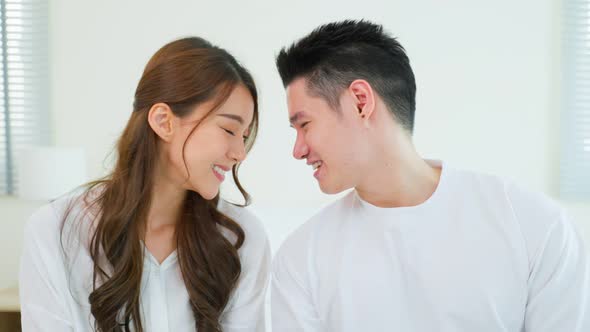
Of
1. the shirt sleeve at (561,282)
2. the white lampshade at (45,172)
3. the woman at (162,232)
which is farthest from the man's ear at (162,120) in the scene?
the white lampshade at (45,172)

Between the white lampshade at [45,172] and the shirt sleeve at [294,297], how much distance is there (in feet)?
6.09

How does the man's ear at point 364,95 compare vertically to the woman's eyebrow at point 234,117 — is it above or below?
above

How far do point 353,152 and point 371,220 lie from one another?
0.66ft

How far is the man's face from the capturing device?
1557 mm

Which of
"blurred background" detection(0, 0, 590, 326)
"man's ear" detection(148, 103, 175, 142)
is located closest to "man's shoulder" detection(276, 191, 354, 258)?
"man's ear" detection(148, 103, 175, 142)

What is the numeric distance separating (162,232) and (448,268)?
0.85 metres

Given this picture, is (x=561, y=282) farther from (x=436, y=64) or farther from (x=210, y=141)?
(x=436, y=64)

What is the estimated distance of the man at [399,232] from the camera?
1.49 metres

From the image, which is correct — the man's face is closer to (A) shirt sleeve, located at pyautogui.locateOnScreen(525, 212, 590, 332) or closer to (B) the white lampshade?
(A) shirt sleeve, located at pyautogui.locateOnScreen(525, 212, 590, 332)

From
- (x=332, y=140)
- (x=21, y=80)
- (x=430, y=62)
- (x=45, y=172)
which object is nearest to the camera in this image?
(x=332, y=140)

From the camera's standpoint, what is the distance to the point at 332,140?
1556mm

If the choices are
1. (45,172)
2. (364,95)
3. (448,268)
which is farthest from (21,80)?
(448,268)

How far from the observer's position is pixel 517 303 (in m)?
1.51

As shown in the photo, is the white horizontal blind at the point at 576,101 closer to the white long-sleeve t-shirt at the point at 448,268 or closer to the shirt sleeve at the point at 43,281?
the white long-sleeve t-shirt at the point at 448,268
